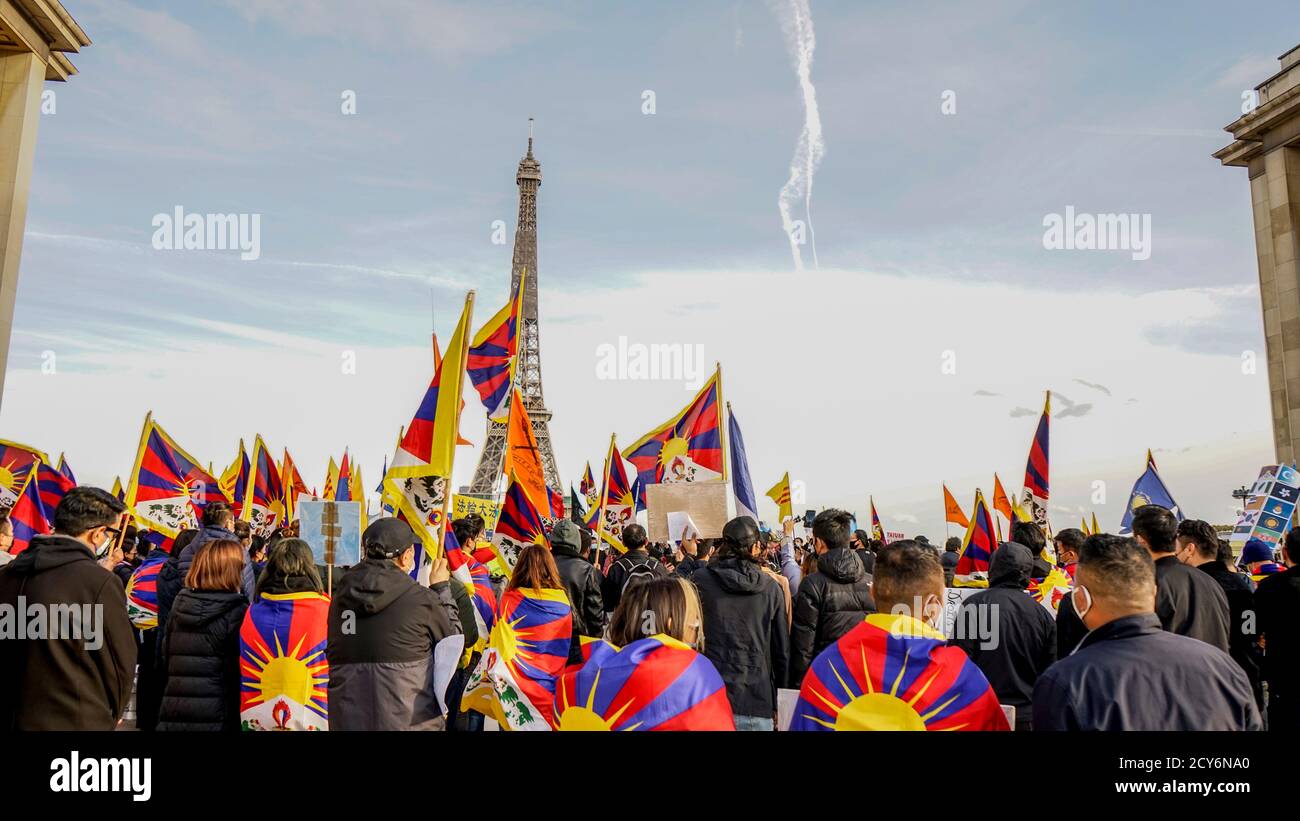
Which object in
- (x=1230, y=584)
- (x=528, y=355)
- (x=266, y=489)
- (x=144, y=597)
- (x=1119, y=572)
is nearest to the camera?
(x=1119, y=572)

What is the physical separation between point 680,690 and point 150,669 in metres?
7.17

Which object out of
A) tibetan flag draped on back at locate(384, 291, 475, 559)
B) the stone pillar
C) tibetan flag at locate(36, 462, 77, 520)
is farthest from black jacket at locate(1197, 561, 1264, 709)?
the stone pillar

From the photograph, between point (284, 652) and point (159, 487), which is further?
point (159, 487)

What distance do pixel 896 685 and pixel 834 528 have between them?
335 centimetres

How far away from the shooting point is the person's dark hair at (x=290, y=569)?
575cm

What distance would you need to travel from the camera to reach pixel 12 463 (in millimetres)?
10281

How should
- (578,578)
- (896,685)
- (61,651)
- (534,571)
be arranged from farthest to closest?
(578,578) → (534,571) → (61,651) → (896,685)

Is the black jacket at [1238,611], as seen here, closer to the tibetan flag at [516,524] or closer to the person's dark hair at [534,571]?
the person's dark hair at [534,571]

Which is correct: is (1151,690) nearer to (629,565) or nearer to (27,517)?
(629,565)

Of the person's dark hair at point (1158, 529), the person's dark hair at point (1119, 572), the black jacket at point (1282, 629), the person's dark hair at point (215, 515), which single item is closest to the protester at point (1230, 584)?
the person's dark hair at point (1158, 529)

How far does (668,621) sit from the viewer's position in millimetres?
3562

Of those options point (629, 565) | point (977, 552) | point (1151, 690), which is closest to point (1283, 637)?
point (1151, 690)

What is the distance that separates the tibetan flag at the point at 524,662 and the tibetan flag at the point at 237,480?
14.6 metres
